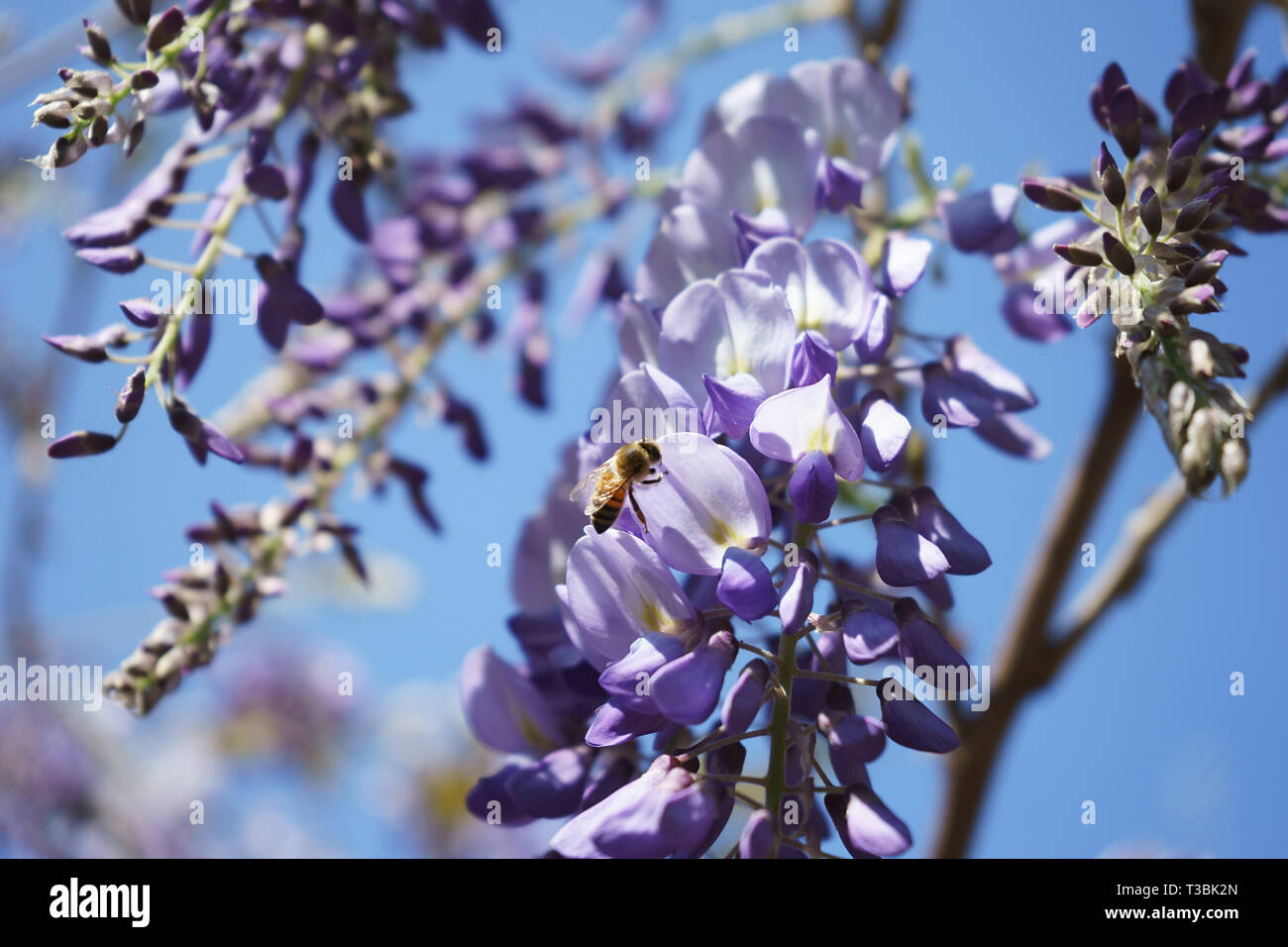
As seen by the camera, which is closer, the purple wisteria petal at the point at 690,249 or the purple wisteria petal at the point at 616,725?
the purple wisteria petal at the point at 616,725

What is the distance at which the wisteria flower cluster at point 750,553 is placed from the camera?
0.70 meters

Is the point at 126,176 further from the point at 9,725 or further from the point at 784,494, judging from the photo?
the point at 9,725

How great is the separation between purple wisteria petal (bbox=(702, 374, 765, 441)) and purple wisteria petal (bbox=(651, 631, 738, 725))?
139mm

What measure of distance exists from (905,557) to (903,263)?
0.25 metres

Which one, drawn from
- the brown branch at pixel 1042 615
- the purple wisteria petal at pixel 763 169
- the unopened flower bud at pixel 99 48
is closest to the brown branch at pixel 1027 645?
the brown branch at pixel 1042 615

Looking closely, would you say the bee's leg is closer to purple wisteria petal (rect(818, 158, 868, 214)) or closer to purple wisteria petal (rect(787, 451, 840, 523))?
purple wisteria petal (rect(787, 451, 840, 523))

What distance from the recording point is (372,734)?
3254 millimetres

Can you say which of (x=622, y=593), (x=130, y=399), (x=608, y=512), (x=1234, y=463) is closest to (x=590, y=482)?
(x=608, y=512)

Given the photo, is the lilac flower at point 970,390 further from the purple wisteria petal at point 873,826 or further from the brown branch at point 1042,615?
the brown branch at point 1042,615

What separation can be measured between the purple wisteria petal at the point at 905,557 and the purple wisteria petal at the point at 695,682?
4.4 inches

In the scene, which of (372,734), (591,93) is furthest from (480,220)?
(372,734)

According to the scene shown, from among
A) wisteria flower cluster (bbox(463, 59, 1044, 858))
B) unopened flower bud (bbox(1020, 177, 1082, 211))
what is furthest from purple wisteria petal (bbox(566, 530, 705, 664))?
unopened flower bud (bbox(1020, 177, 1082, 211))

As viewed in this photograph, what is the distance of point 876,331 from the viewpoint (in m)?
0.79
